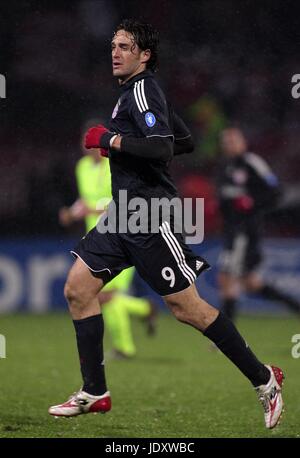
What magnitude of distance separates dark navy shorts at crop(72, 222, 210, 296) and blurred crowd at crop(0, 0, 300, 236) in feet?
25.1

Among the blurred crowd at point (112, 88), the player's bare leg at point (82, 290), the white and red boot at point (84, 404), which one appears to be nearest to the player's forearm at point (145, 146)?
the player's bare leg at point (82, 290)

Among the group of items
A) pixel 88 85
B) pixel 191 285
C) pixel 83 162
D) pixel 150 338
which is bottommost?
pixel 150 338

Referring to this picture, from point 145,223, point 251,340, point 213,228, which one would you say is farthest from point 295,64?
point 145,223

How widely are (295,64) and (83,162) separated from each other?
5375mm

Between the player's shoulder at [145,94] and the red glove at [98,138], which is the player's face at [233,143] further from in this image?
the red glove at [98,138]

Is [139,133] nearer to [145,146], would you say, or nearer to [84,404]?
[145,146]

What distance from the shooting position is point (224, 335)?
534 centimetres

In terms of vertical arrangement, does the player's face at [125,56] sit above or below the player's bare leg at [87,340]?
above

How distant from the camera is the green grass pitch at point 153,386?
18.4 feet

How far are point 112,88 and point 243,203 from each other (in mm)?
3583

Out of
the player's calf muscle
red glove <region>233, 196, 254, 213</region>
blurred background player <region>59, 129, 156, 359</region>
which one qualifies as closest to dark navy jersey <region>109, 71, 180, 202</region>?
the player's calf muscle

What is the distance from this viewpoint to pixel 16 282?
12.4m

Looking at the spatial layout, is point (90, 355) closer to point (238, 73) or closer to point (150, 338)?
point (150, 338)

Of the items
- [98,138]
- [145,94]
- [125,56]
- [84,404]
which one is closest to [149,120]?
[145,94]
